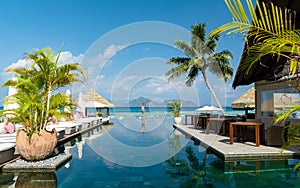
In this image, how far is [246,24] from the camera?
1919mm

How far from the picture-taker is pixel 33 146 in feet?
19.0

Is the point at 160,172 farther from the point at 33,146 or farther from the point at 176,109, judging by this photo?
the point at 176,109

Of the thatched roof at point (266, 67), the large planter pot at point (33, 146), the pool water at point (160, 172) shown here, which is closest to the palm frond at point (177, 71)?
the thatched roof at point (266, 67)

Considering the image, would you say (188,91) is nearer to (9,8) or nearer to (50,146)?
(9,8)

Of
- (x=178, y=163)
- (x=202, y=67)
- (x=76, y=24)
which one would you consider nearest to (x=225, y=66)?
(x=202, y=67)

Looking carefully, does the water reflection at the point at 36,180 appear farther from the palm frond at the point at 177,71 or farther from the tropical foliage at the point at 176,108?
the palm frond at the point at 177,71

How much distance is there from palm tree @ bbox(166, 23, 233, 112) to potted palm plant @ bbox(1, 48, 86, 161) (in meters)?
13.1

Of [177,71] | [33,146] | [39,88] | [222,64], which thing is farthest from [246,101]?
[33,146]

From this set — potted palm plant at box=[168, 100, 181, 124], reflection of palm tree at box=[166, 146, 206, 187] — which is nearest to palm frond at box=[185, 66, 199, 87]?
potted palm plant at box=[168, 100, 181, 124]

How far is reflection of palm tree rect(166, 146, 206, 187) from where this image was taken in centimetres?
466

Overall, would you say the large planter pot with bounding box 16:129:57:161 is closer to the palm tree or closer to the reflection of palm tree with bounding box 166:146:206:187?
the reflection of palm tree with bounding box 166:146:206:187

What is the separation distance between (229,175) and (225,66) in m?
14.6

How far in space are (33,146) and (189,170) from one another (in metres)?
3.62

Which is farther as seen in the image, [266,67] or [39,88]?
[39,88]
